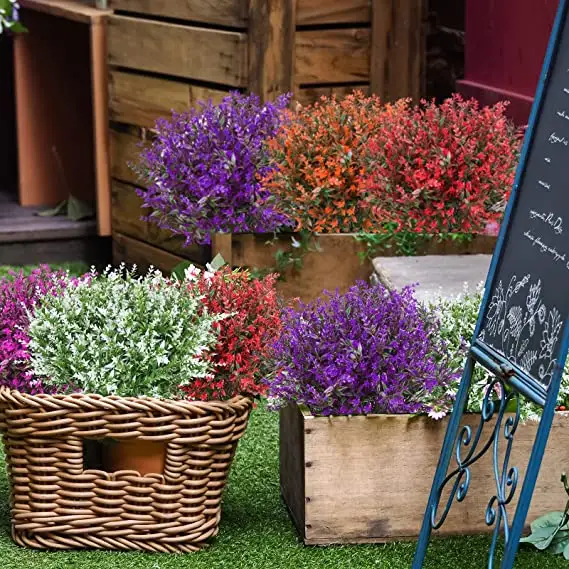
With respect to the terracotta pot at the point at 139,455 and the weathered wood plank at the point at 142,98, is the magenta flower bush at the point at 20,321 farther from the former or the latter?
the weathered wood plank at the point at 142,98

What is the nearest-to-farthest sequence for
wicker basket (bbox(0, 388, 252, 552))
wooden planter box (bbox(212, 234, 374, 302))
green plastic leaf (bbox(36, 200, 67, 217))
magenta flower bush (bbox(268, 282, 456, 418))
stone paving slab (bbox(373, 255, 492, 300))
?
wicker basket (bbox(0, 388, 252, 552)) < magenta flower bush (bbox(268, 282, 456, 418)) < stone paving slab (bbox(373, 255, 492, 300)) < wooden planter box (bbox(212, 234, 374, 302)) < green plastic leaf (bbox(36, 200, 67, 217))

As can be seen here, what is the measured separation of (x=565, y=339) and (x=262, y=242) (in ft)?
7.10

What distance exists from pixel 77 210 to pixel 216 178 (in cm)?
266

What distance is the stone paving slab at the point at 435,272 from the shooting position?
393 cm

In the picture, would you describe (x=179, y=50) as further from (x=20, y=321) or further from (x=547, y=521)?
(x=547, y=521)

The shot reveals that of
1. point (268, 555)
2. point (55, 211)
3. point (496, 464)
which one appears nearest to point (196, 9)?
point (55, 211)

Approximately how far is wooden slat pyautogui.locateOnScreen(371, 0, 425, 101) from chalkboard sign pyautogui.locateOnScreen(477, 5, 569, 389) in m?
2.84

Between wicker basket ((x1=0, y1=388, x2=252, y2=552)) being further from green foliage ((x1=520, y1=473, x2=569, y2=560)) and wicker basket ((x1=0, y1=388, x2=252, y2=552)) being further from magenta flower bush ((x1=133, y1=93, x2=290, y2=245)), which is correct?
magenta flower bush ((x1=133, y1=93, x2=290, y2=245))

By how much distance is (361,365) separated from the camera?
3.04 m

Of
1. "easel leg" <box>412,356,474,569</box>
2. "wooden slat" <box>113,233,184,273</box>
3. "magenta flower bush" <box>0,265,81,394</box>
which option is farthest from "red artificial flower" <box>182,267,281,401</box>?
"wooden slat" <box>113,233,184,273</box>

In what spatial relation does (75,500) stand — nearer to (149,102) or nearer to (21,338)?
(21,338)

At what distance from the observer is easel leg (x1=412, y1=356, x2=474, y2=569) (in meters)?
2.84

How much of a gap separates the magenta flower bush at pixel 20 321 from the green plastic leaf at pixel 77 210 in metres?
3.52

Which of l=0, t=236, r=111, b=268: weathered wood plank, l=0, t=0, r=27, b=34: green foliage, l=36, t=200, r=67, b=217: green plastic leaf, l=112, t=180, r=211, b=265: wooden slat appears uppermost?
l=0, t=0, r=27, b=34: green foliage
